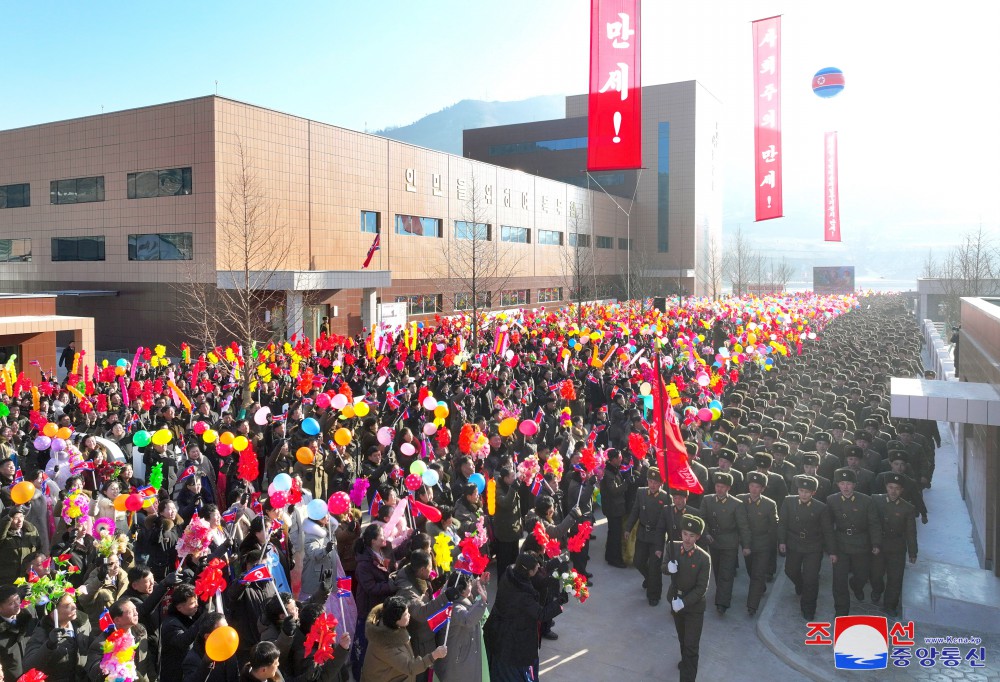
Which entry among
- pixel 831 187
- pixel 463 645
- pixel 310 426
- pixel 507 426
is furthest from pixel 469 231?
pixel 463 645

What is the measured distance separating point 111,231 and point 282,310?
9217 millimetres

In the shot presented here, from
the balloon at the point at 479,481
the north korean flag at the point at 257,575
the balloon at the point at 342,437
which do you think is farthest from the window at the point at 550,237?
the north korean flag at the point at 257,575

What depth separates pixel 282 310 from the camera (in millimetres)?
28891

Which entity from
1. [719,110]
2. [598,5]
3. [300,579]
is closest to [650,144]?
[719,110]

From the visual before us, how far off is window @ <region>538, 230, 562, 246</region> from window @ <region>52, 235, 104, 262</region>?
29.0m

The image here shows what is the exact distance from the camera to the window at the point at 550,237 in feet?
173

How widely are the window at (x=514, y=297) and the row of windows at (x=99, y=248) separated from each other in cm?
2160

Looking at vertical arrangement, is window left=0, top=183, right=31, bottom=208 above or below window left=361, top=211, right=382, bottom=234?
above

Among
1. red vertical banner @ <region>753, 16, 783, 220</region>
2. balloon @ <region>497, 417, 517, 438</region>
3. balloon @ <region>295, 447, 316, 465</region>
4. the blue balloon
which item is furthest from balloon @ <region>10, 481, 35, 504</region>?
red vertical banner @ <region>753, 16, 783, 220</region>

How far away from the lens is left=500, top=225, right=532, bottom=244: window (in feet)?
155

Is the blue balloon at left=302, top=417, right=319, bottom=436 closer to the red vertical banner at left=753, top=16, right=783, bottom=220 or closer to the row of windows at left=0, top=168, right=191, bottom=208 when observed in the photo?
the red vertical banner at left=753, top=16, right=783, bottom=220

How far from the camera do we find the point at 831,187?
32.9m

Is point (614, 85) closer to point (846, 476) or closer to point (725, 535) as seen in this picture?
point (846, 476)

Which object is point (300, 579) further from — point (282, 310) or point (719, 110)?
point (719, 110)
